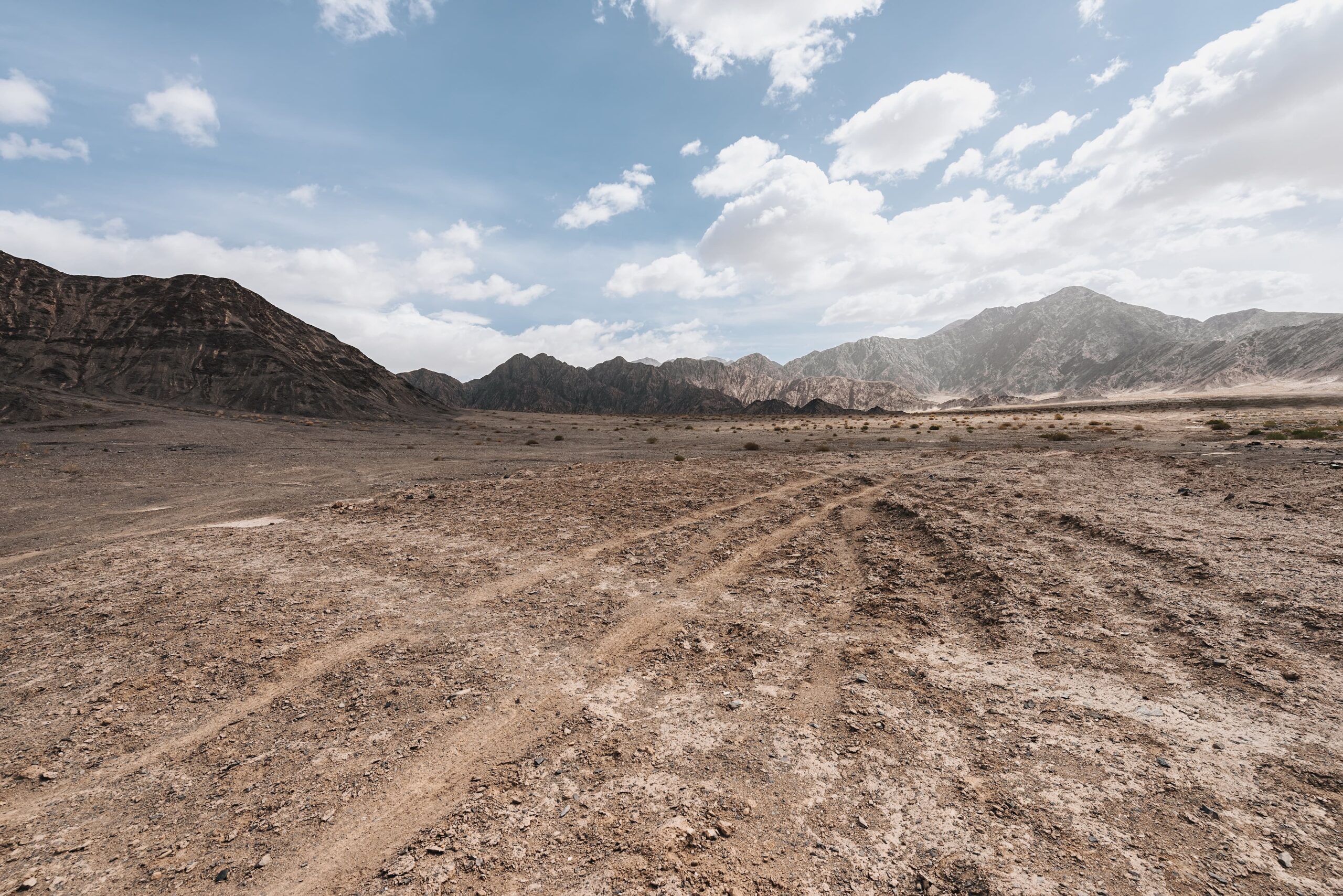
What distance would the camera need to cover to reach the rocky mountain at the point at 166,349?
6700 cm

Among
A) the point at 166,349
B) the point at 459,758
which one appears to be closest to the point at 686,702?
the point at 459,758

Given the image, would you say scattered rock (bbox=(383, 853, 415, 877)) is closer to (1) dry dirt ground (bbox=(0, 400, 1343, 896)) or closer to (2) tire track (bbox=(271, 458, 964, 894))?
(1) dry dirt ground (bbox=(0, 400, 1343, 896))

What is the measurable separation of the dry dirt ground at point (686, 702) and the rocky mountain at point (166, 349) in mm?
72571

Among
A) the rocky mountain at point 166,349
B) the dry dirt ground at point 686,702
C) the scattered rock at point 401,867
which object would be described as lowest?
the scattered rock at point 401,867

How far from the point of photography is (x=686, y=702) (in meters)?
5.85

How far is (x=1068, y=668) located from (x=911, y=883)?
4140 millimetres

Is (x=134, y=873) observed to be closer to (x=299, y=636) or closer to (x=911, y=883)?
(x=299, y=636)

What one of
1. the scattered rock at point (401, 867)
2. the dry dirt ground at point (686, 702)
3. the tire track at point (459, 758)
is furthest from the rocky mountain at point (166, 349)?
the scattered rock at point (401, 867)

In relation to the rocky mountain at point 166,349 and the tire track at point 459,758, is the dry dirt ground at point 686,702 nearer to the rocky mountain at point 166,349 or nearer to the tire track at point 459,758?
the tire track at point 459,758

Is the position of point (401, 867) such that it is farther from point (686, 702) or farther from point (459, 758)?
point (686, 702)

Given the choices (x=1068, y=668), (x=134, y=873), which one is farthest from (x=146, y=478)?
(x=1068, y=668)

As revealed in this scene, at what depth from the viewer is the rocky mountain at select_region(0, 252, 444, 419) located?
220ft

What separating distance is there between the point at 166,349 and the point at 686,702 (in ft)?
333

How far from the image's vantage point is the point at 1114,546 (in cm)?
1005
